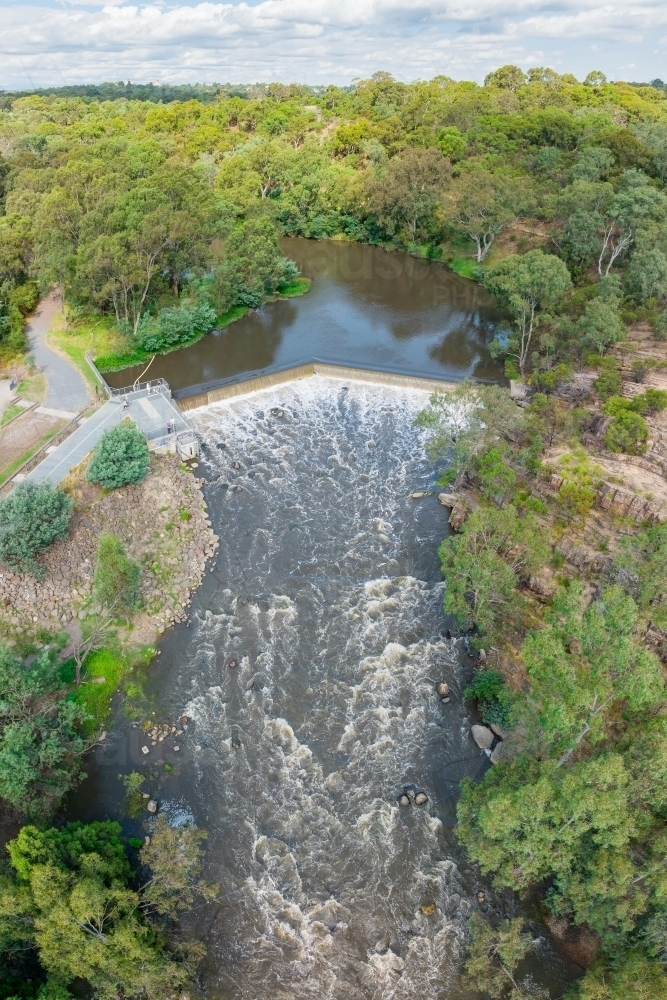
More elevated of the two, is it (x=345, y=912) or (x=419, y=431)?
(x=419, y=431)

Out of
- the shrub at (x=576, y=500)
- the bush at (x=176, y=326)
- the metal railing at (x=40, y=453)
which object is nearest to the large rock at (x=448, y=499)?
the shrub at (x=576, y=500)

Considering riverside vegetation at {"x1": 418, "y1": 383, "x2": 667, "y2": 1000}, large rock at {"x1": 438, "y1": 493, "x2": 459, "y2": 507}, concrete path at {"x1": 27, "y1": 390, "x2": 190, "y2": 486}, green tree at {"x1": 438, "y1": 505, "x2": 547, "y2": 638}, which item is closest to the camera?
riverside vegetation at {"x1": 418, "y1": 383, "x2": 667, "y2": 1000}

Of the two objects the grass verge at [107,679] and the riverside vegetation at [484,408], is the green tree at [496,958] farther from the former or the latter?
the grass verge at [107,679]

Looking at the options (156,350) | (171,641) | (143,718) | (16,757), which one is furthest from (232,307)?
(16,757)

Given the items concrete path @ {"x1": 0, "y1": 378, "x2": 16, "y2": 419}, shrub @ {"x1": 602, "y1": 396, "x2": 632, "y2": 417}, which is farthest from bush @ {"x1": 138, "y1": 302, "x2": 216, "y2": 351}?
shrub @ {"x1": 602, "y1": 396, "x2": 632, "y2": 417}

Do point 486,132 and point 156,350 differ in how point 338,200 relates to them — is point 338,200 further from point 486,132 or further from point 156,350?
point 156,350

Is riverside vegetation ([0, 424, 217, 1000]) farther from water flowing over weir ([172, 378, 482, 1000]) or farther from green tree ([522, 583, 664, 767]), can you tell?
green tree ([522, 583, 664, 767])

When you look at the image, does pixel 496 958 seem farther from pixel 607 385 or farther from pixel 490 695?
pixel 607 385
